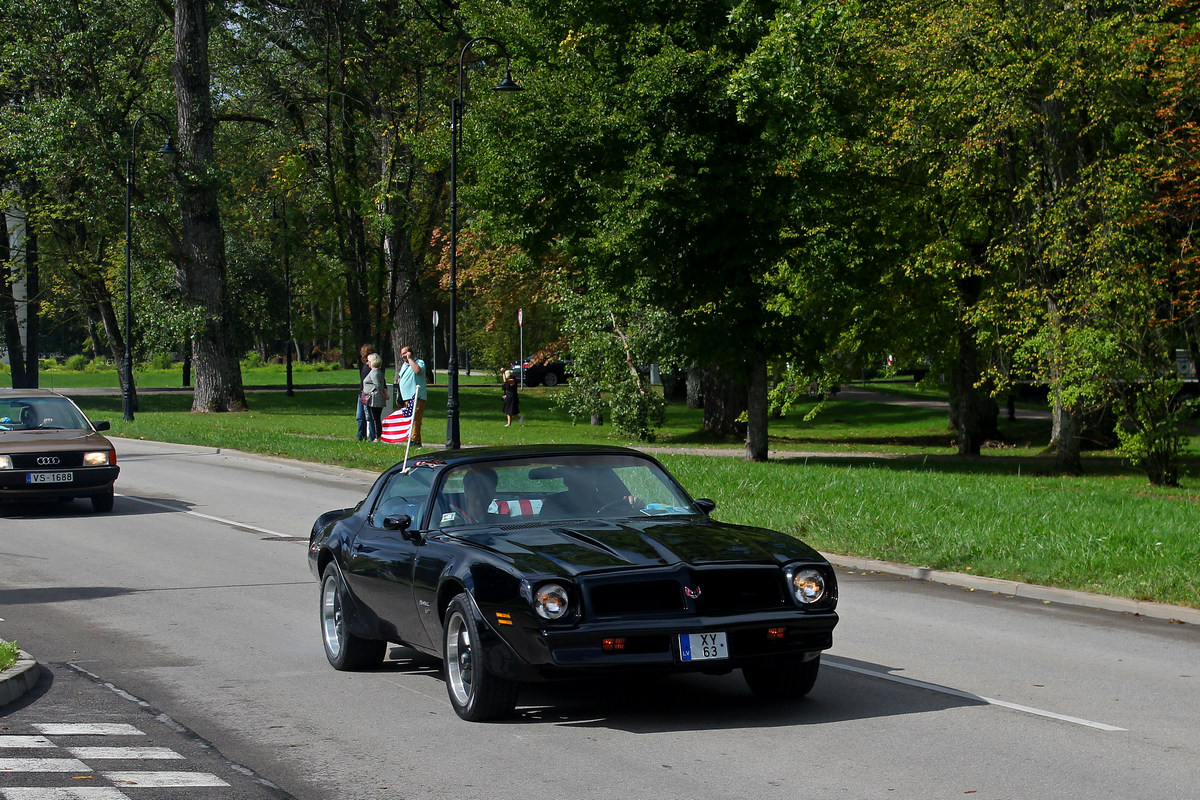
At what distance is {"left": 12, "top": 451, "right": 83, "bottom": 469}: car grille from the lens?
17359 mm

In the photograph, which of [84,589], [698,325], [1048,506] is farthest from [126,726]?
[698,325]

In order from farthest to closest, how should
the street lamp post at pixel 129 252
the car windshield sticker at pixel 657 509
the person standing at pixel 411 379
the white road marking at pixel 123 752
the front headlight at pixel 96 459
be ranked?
the street lamp post at pixel 129 252 < the person standing at pixel 411 379 < the front headlight at pixel 96 459 < the car windshield sticker at pixel 657 509 < the white road marking at pixel 123 752

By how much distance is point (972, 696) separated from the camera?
787cm

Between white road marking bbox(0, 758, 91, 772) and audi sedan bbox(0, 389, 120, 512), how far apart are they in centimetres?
1178

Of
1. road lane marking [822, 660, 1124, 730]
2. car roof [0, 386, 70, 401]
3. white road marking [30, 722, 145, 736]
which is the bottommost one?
road lane marking [822, 660, 1124, 730]

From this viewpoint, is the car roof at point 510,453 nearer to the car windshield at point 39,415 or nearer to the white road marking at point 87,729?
the white road marking at point 87,729

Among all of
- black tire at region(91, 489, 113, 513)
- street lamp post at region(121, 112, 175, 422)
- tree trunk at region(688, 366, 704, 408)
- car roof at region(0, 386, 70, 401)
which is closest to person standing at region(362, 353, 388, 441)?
car roof at region(0, 386, 70, 401)

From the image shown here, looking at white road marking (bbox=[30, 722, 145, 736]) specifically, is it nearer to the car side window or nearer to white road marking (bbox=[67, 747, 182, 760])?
white road marking (bbox=[67, 747, 182, 760])

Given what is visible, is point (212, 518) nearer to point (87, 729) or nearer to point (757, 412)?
point (87, 729)

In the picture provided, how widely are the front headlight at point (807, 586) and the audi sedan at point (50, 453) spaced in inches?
505

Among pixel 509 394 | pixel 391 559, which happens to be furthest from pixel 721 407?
pixel 391 559

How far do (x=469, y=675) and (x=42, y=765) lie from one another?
6.95 ft

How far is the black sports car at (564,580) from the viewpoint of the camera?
6.68 metres

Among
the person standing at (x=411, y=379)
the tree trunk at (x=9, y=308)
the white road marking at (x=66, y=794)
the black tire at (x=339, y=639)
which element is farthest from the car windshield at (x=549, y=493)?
the tree trunk at (x=9, y=308)
